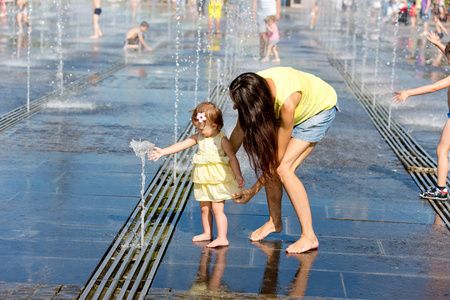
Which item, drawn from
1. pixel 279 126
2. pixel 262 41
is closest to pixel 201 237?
pixel 279 126

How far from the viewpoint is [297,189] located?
15.3 feet

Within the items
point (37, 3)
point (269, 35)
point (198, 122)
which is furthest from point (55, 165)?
point (37, 3)

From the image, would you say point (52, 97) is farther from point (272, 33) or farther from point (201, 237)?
point (272, 33)

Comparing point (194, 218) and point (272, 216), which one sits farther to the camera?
point (194, 218)

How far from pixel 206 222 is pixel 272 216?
1.49 ft

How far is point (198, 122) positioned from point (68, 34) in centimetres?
1578

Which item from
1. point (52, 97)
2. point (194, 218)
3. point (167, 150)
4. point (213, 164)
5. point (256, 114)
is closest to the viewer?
point (256, 114)

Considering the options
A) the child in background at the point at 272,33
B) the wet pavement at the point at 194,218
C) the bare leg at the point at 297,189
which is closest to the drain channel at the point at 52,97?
the wet pavement at the point at 194,218

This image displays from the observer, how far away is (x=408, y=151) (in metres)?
7.86

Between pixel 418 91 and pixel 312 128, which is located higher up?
pixel 418 91

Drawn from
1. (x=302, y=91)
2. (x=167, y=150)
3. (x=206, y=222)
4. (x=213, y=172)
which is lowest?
(x=206, y=222)

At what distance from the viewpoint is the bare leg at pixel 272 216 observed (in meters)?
4.84

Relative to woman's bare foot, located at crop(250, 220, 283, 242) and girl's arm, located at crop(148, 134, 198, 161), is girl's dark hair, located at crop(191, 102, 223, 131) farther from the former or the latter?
woman's bare foot, located at crop(250, 220, 283, 242)

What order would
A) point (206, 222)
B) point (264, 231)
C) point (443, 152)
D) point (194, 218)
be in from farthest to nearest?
point (443, 152) → point (194, 218) → point (264, 231) → point (206, 222)
